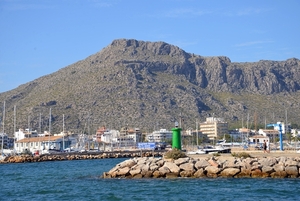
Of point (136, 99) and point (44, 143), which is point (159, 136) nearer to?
point (136, 99)

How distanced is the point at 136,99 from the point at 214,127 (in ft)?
88.4

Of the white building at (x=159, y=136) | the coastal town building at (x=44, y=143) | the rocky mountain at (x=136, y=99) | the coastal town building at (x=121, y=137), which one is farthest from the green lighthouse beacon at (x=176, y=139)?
the white building at (x=159, y=136)

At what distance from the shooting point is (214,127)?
6737 inches

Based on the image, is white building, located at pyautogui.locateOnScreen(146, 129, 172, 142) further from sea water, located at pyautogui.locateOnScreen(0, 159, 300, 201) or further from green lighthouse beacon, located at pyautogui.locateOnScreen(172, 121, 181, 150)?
sea water, located at pyautogui.locateOnScreen(0, 159, 300, 201)

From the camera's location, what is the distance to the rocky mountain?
154m

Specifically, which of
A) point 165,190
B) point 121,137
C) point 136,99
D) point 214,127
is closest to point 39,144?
point 121,137

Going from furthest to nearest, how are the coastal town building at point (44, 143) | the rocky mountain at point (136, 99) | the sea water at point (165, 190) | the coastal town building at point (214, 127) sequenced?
the coastal town building at point (214, 127)
the rocky mountain at point (136, 99)
the coastal town building at point (44, 143)
the sea water at point (165, 190)

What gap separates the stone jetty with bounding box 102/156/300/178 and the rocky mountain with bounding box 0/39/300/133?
108047mm

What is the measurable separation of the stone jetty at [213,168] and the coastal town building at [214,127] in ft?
435

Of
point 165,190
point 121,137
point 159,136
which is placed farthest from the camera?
point 159,136

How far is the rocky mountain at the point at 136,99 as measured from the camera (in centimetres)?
15450

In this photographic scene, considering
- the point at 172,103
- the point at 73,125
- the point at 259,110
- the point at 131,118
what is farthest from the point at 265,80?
the point at 73,125

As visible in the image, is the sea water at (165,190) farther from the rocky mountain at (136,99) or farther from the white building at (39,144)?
the rocky mountain at (136,99)

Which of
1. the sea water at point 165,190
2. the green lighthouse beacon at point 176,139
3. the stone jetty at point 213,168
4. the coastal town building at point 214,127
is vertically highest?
the coastal town building at point 214,127
